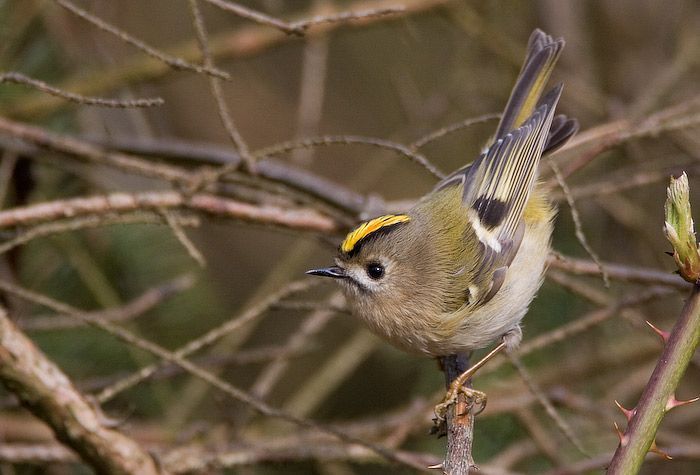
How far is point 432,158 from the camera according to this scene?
4.59 m

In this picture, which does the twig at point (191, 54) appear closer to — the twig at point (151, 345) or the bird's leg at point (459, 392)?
the twig at point (151, 345)

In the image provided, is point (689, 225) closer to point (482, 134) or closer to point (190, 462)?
point (190, 462)

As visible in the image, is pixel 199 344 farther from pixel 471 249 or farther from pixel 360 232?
pixel 471 249

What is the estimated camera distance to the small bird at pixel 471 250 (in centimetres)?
227

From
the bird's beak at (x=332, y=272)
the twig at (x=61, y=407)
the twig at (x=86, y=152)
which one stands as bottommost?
the twig at (x=61, y=407)

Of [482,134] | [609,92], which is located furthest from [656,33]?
[482,134]

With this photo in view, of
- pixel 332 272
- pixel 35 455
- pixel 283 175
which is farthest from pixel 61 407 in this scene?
pixel 283 175

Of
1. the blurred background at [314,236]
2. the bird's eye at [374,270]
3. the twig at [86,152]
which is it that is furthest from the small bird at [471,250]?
the twig at [86,152]

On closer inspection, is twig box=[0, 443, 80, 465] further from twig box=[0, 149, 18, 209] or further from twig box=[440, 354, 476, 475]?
twig box=[440, 354, 476, 475]

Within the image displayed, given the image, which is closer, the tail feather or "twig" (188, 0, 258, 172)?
"twig" (188, 0, 258, 172)

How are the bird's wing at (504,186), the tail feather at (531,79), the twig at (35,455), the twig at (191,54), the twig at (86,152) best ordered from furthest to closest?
the twig at (191,54), the tail feather at (531,79), the bird's wing at (504,186), the twig at (86,152), the twig at (35,455)

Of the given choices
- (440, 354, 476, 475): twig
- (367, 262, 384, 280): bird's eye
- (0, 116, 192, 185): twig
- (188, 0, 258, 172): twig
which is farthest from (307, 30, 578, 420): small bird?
(0, 116, 192, 185): twig

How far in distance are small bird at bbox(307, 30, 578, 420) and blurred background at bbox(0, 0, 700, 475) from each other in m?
0.11

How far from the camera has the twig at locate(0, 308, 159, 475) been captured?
1870mm
